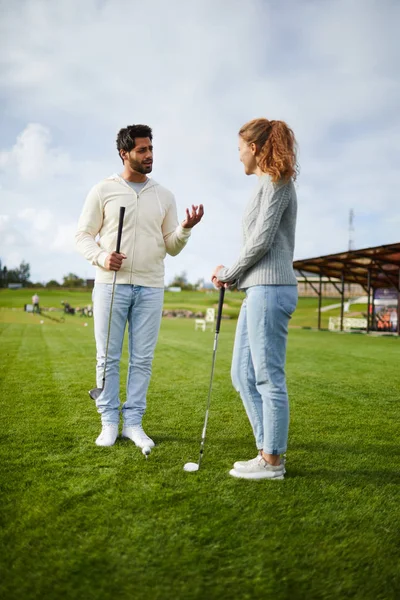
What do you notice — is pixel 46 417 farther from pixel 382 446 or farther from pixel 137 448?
pixel 382 446

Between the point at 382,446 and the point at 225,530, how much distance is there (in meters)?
1.94

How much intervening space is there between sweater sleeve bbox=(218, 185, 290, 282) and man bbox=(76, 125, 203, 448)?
886 mm

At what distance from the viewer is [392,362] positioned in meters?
9.32

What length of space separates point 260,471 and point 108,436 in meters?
1.19

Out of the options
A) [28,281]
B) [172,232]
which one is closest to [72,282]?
[28,281]

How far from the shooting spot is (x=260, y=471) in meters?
2.77

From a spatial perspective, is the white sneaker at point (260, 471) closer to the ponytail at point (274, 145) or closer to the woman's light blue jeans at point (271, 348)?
the woman's light blue jeans at point (271, 348)

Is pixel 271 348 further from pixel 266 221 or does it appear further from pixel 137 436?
pixel 137 436

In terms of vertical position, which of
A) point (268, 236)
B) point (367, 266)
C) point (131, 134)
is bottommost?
point (268, 236)

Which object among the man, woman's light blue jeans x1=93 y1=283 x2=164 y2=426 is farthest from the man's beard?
woman's light blue jeans x1=93 y1=283 x2=164 y2=426

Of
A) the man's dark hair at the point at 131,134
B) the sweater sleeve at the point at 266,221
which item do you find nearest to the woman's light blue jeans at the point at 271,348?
the sweater sleeve at the point at 266,221

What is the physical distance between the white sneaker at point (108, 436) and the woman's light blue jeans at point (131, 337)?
40 millimetres

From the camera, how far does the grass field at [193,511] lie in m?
1.72

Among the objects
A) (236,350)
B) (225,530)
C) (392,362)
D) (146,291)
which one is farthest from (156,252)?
(392,362)
